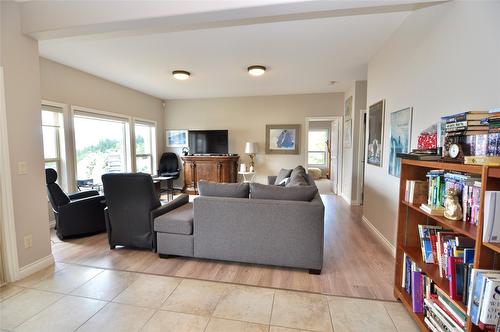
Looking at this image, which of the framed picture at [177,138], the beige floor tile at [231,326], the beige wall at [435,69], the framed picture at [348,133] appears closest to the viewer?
the beige wall at [435,69]

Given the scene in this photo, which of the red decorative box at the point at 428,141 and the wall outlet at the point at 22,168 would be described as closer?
the red decorative box at the point at 428,141

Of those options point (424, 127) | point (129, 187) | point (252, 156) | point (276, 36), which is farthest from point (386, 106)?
point (252, 156)

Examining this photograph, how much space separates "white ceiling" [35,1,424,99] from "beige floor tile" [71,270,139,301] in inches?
99.7

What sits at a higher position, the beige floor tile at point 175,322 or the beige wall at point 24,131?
the beige wall at point 24,131

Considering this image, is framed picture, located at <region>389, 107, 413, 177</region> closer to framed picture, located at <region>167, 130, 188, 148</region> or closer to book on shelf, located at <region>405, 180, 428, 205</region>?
book on shelf, located at <region>405, 180, 428, 205</region>

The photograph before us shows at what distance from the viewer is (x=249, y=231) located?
2379mm

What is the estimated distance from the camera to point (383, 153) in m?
3.04

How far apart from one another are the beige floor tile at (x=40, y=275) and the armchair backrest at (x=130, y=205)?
57 centimetres

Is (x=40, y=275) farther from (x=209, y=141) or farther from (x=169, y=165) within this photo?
(x=209, y=141)

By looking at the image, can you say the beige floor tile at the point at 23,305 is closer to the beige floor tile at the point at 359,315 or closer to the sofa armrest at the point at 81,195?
the sofa armrest at the point at 81,195

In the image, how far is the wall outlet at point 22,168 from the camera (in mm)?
2211

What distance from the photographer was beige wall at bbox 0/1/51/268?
2.11 metres

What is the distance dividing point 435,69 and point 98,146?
5.43m

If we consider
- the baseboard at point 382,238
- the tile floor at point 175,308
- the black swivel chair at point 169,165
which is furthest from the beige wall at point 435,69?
the black swivel chair at point 169,165
